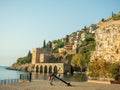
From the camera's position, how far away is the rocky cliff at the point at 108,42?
126ft

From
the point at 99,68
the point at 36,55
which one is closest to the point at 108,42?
the point at 99,68

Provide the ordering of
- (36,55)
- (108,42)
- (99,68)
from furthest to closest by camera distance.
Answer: (36,55), (108,42), (99,68)

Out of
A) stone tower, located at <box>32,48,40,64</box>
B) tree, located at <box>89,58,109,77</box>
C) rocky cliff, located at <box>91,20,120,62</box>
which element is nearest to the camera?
tree, located at <box>89,58,109,77</box>

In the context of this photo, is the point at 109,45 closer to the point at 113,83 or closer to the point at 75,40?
the point at 113,83

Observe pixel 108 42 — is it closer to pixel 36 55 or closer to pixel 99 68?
pixel 99 68

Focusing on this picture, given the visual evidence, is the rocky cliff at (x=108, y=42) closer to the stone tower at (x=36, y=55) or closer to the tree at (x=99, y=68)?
the tree at (x=99, y=68)

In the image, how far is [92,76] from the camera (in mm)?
39438

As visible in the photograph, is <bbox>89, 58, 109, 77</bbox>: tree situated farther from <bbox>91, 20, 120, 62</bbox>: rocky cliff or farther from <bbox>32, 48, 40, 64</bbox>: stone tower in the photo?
<bbox>32, 48, 40, 64</bbox>: stone tower

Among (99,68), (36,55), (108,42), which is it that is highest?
(36,55)

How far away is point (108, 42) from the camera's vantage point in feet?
131

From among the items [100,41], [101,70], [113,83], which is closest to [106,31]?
[100,41]

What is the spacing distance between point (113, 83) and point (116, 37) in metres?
8.36

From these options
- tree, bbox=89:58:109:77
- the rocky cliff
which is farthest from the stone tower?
tree, bbox=89:58:109:77

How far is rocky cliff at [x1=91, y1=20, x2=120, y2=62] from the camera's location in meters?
38.4
